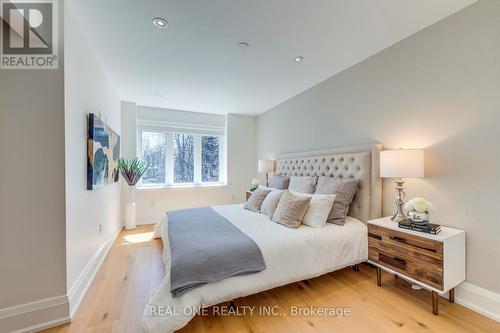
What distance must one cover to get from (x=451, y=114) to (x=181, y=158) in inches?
177

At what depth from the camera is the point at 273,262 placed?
1.72 meters

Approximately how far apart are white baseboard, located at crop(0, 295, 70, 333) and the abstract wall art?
100cm

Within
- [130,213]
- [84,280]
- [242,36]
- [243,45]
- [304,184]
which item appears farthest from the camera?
[130,213]

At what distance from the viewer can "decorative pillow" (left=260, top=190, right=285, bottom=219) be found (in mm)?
2588

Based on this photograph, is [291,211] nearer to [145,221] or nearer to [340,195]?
[340,195]

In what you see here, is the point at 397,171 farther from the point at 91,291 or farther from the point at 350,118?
the point at 91,291

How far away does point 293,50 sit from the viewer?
228 cm

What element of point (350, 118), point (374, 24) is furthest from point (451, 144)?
point (374, 24)

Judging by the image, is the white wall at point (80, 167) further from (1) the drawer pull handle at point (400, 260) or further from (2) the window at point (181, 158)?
(1) the drawer pull handle at point (400, 260)

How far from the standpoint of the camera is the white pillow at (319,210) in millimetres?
2217

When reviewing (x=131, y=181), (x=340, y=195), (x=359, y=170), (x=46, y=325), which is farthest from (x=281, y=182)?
(x=46, y=325)

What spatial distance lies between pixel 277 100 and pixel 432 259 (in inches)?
128

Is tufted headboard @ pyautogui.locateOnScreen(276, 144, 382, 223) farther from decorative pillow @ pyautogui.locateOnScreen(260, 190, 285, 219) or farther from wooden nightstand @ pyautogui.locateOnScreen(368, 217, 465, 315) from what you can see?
decorative pillow @ pyautogui.locateOnScreen(260, 190, 285, 219)

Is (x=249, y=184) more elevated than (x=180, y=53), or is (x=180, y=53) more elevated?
(x=180, y=53)
